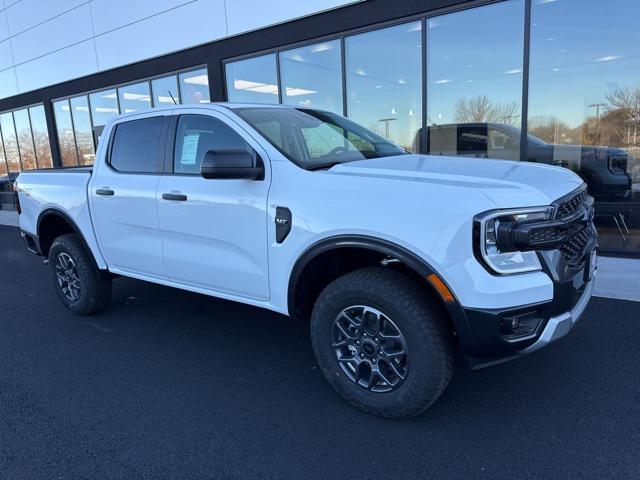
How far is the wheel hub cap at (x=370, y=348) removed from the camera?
109 inches

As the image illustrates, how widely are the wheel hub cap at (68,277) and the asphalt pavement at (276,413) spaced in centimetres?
57

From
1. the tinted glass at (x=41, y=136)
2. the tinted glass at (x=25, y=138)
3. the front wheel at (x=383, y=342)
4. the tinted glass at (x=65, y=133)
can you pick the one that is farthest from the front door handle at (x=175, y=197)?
the tinted glass at (x=25, y=138)

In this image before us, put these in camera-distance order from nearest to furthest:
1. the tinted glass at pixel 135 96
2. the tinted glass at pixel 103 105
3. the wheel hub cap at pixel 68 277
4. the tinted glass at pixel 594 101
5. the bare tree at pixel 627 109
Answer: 1. the wheel hub cap at pixel 68 277
2. the tinted glass at pixel 594 101
3. the bare tree at pixel 627 109
4. the tinted glass at pixel 135 96
5. the tinted glass at pixel 103 105

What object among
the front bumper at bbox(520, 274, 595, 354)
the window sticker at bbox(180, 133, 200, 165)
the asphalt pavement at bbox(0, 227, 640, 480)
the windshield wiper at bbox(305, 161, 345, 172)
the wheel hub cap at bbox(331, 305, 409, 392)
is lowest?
the asphalt pavement at bbox(0, 227, 640, 480)

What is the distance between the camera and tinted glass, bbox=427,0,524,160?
22.8 ft

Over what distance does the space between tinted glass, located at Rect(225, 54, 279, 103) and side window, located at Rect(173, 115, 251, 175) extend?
5.61 m

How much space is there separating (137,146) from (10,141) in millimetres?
15628

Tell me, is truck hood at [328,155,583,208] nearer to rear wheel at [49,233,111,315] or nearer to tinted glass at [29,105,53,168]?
rear wheel at [49,233,111,315]

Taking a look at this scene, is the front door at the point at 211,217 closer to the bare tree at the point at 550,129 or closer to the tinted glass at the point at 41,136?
the bare tree at the point at 550,129

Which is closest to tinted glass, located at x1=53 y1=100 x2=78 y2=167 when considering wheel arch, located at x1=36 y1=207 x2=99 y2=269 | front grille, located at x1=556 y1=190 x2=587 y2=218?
wheel arch, located at x1=36 y1=207 x2=99 y2=269

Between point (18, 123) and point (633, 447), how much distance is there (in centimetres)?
1846

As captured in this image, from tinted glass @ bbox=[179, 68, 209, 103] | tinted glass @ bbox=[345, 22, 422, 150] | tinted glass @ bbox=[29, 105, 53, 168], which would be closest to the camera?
tinted glass @ bbox=[345, 22, 422, 150]

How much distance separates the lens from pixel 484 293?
237cm

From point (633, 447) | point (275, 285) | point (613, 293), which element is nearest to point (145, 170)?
point (275, 285)
